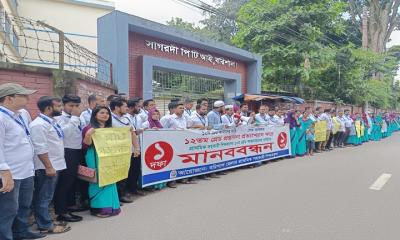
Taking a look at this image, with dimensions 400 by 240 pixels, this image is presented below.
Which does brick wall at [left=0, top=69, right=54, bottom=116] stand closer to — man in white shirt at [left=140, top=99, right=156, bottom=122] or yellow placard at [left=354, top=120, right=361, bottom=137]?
man in white shirt at [left=140, top=99, right=156, bottom=122]

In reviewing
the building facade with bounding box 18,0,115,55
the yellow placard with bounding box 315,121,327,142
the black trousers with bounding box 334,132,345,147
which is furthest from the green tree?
the building facade with bounding box 18,0,115,55

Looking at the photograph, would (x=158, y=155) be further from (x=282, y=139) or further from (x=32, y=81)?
(x=282, y=139)

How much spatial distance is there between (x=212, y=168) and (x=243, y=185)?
3.50ft

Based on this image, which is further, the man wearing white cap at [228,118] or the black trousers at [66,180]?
the man wearing white cap at [228,118]

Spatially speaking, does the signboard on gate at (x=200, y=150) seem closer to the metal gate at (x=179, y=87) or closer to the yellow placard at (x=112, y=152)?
the yellow placard at (x=112, y=152)

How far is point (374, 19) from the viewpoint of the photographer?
32094mm

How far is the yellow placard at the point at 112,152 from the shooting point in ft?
16.2

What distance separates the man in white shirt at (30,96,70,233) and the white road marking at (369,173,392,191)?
5.54 meters

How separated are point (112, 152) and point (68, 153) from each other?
602 millimetres

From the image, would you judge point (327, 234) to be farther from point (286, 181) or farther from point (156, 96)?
point (156, 96)

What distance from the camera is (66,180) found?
4.80 m

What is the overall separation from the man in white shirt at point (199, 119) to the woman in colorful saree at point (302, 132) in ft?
15.7

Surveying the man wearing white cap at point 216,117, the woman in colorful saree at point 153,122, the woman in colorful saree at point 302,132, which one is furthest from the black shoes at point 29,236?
the woman in colorful saree at point 302,132

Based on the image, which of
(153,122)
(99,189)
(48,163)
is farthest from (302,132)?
(48,163)
